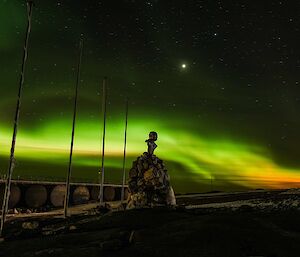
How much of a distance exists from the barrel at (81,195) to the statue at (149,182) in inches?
1619

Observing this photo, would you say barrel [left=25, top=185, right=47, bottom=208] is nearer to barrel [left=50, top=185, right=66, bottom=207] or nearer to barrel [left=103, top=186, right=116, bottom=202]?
barrel [left=50, top=185, right=66, bottom=207]

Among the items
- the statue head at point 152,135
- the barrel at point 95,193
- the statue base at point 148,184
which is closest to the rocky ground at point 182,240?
the statue base at point 148,184

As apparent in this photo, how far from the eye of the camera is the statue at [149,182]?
30.3 m

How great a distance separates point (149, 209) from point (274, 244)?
40.6ft

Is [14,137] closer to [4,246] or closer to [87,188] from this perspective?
[4,246]

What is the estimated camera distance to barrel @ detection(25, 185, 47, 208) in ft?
194

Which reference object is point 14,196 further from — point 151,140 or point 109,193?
point 151,140

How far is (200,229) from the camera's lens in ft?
63.1

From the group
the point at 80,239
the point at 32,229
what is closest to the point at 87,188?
the point at 32,229

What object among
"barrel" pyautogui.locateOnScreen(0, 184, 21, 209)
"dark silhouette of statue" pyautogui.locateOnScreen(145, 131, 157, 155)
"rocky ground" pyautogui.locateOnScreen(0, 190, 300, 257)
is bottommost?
"rocky ground" pyautogui.locateOnScreen(0, 190, 300, 257)

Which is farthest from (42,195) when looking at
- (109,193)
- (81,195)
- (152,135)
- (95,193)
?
(152,135)

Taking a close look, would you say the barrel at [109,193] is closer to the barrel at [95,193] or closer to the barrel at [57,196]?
the barrel at [95,193]

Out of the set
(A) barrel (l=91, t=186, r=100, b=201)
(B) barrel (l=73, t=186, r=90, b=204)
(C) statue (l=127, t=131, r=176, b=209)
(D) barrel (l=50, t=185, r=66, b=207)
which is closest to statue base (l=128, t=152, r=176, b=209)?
(C) statue (l=127, t=131, r=176, b=209)

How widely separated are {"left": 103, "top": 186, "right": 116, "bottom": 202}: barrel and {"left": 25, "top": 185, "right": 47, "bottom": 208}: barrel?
21.3m
